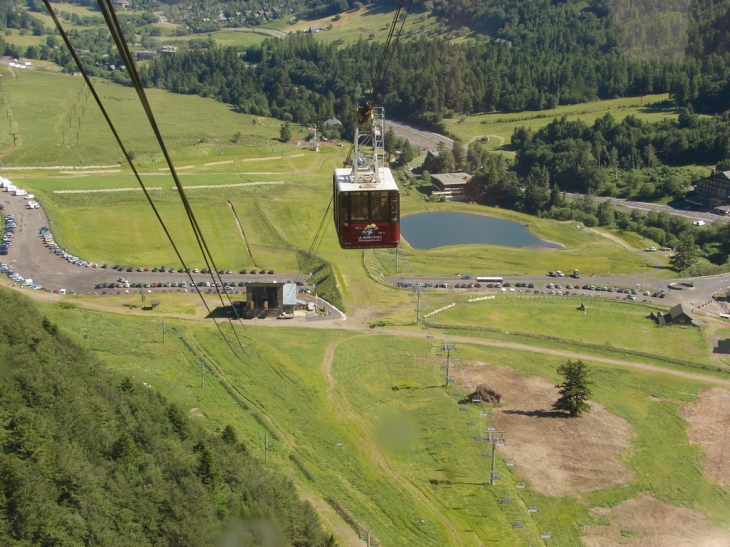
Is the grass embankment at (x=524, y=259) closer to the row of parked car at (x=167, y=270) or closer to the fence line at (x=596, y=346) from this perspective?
the row of parked car at (x=167, y=270)

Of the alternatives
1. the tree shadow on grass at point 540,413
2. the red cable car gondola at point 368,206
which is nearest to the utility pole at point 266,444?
the tree shadow on grass at point 540,413

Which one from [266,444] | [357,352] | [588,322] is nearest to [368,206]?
[266,444]

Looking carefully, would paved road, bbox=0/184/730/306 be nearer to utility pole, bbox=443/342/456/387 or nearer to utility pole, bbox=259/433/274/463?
utility pole, bbox=443/342/456/387

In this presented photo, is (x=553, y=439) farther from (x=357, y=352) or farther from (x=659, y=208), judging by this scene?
(x=659, y=208)

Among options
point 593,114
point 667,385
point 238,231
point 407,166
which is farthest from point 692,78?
point 667,385

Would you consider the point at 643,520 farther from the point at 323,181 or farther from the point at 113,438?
the point at 323,181

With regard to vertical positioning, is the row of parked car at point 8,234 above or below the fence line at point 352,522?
above

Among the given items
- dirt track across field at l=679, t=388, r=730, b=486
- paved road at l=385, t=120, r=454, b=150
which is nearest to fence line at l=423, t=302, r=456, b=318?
dirt track across field at l=679, t=388, r=730, b=486
